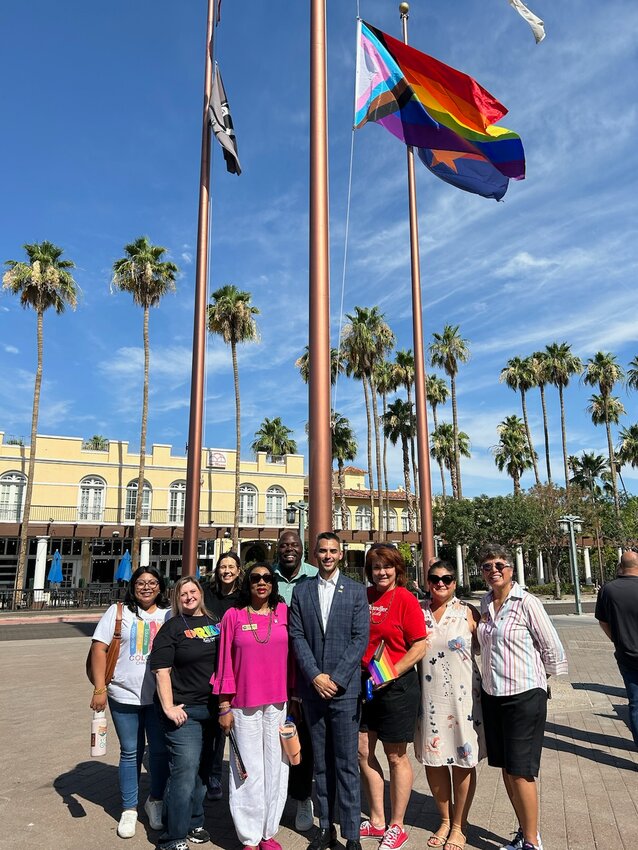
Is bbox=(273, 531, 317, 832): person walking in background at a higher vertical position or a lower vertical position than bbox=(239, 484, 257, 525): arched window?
lower

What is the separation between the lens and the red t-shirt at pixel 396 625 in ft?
13.1

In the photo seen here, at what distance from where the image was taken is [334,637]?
3924mm

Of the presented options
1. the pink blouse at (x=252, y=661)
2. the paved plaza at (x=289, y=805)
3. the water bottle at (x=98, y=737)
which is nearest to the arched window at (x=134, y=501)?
the paved plaza at (x=289, y=805)

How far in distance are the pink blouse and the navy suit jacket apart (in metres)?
0.12

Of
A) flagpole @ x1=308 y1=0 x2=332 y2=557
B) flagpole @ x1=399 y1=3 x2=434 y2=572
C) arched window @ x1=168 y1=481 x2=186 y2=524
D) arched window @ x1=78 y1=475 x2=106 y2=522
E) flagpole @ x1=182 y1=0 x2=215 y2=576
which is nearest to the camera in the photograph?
flagpole @ x1=308 y1=0 x2=332 y2=557

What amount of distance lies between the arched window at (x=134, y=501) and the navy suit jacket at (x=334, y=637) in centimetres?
3293

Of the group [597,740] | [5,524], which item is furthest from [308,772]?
[5,524]

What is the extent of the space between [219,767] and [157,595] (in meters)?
Answer: 1.61

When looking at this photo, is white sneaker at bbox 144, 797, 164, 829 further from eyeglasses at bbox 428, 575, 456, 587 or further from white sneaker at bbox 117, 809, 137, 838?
eyeglasses at bbox 428, 575, 456, 587

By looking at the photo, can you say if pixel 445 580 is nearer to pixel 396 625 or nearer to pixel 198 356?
pixel 396 625

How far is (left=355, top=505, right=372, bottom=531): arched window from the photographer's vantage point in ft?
156

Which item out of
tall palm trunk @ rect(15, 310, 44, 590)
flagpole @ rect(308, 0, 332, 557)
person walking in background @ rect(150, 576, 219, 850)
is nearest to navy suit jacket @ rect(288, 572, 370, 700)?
person walking in background @ rect(150, 576, 219, 850)

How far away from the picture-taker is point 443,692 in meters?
3.97

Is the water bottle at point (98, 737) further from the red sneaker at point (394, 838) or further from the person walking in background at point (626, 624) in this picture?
the person walking in background at point (626, 624)
